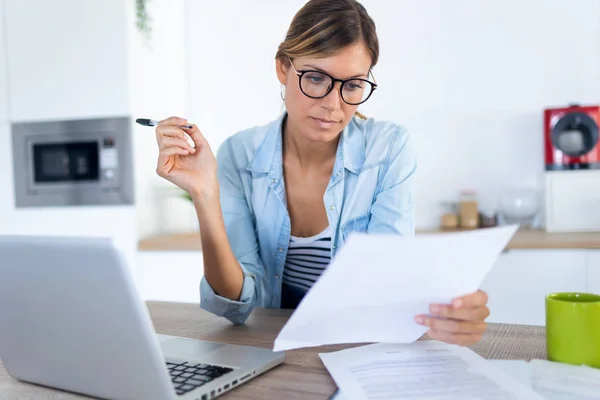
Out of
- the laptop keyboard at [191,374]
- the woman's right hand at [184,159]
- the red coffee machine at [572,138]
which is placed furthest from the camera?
the red coffee machine at [572,138]

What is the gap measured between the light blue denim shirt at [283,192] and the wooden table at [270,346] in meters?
0.19

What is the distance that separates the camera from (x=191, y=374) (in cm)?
79

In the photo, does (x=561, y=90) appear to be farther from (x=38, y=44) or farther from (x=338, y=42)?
(x=38, y=44)

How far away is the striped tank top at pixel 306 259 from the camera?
147 cm

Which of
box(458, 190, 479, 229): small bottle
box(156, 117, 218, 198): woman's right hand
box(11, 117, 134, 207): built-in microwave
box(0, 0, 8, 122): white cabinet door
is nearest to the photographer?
box(156, 117, 218, 198): woman's right hand

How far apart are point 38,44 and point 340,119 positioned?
2.08 metres

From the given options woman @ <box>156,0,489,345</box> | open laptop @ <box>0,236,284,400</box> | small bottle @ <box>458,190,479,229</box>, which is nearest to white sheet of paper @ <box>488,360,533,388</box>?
open laptop @ <box>0,236,284,400</box>

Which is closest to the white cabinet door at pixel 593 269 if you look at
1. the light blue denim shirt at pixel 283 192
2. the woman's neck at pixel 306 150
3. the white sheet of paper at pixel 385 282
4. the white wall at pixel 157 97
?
the light blue denim shirt at pixel 283 192

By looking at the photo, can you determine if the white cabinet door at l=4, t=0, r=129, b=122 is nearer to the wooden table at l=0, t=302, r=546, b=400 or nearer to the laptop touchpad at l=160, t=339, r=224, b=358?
the wooden table at l=0, t=302, r=546, b=400

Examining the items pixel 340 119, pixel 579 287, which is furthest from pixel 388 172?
pixel 579 287

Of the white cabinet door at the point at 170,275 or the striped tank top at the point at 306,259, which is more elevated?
the striped tank top at the point at 306,259

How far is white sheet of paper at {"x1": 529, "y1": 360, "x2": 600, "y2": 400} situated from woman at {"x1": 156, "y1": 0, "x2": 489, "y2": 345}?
0.55 m

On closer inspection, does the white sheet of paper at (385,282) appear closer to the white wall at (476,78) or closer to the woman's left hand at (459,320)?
the woman's left hand at (459,320)

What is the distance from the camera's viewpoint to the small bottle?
2.53 metres
